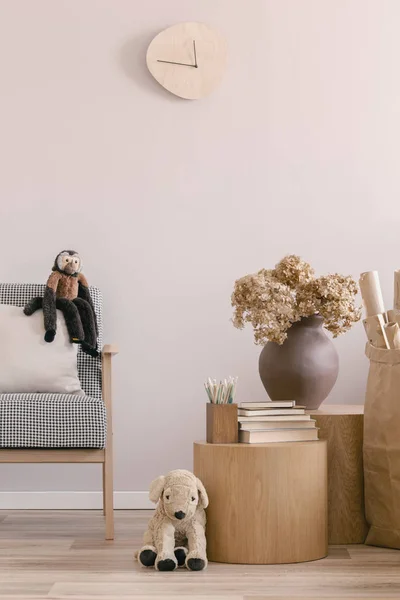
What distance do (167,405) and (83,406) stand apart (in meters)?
0.75

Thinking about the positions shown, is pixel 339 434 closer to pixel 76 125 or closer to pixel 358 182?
pixel 358 182

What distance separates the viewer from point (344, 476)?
2357mm

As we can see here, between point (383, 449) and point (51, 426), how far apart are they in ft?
3.06

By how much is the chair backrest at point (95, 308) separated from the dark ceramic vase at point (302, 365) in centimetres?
66

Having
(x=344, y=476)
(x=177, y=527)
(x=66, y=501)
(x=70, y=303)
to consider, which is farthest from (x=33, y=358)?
(x=344, y=476)

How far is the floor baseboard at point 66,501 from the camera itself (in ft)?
9.75

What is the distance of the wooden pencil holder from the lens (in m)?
2.17

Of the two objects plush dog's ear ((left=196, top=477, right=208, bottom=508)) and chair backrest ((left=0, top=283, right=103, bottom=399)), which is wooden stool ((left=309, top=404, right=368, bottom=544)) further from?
chair backrest ((left=0, top=283, right=103, bottom=399))

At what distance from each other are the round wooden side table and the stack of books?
0.19ft

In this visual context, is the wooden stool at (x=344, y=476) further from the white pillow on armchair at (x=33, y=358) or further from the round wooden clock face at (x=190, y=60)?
the round wooden clock face at (x=190, y=60)

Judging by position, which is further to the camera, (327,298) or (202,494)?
(327,298)

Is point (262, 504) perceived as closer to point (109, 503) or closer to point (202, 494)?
point (202, 494)

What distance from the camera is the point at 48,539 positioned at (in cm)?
241

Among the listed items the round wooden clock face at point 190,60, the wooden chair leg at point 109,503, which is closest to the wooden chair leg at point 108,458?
the wooden chair leg at point 109,503
